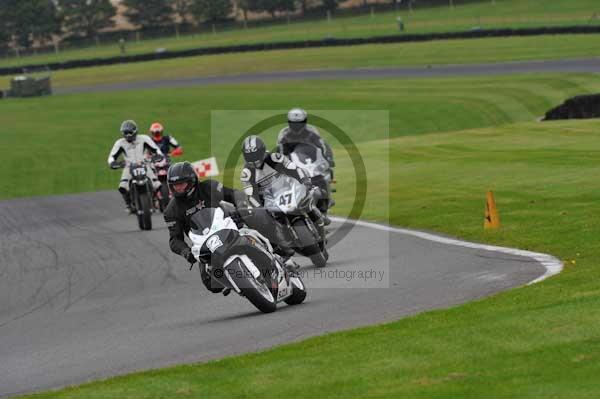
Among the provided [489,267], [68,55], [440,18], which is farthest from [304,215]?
[68,55]

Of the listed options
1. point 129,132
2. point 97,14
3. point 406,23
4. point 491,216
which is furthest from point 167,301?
point 97,14

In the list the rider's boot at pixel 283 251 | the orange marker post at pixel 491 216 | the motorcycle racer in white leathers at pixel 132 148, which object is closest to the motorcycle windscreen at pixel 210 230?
the rider's boot at pixel 283 251

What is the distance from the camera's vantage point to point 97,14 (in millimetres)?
113750

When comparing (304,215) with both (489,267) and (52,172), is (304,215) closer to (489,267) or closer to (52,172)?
(489,267)

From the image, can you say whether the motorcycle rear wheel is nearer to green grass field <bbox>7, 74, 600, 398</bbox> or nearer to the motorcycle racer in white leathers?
green grass field <bbox>7, 74, 600, 398</bbox>

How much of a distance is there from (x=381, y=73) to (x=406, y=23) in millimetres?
25055

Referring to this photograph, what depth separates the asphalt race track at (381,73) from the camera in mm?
52969

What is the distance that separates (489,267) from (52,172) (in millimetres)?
26385

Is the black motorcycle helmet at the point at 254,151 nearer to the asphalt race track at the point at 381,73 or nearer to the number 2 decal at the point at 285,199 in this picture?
the number 2 decal at the point at 285,199

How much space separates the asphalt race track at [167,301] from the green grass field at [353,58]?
4152 centimetres

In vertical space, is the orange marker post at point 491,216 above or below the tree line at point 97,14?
above

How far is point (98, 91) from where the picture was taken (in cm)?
6488

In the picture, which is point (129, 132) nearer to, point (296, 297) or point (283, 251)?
point (283, 251)

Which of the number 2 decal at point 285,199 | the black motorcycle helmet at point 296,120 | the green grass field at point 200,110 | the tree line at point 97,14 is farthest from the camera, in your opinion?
the tree line at point 97,14
